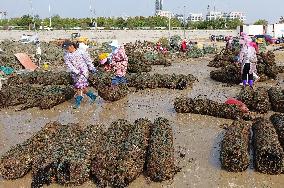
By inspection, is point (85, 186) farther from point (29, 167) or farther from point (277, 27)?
point (277, 27)

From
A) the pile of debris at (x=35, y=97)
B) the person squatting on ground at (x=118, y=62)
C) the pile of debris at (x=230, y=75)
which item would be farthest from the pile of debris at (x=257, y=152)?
the pile of debris at (x=230, y=75)

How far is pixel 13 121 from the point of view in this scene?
1265 centimetres

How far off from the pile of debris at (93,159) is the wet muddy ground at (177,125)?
213 millimetres

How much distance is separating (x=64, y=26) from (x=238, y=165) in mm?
68529

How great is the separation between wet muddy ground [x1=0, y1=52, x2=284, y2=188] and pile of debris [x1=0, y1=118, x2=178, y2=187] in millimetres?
213

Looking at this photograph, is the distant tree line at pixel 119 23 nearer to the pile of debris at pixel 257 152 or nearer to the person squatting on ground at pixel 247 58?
the person squatting on ground at pixel 247 58

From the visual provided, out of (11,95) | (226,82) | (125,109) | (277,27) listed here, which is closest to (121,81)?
(125,109)

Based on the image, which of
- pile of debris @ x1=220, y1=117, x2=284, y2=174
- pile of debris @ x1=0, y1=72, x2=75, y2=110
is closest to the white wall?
pile of debris @ x1=0, y1=72, x2=75, y2=110

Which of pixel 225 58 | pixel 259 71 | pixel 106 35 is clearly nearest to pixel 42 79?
pixel 259 71

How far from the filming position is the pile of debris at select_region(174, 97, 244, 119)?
39.8 feet

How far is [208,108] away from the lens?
12.5 m

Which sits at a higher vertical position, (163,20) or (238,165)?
(163,20)

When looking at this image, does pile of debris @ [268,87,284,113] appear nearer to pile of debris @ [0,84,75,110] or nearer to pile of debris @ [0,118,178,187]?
pile of debris @ [0,118,178,187]

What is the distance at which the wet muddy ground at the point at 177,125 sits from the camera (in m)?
8.27
